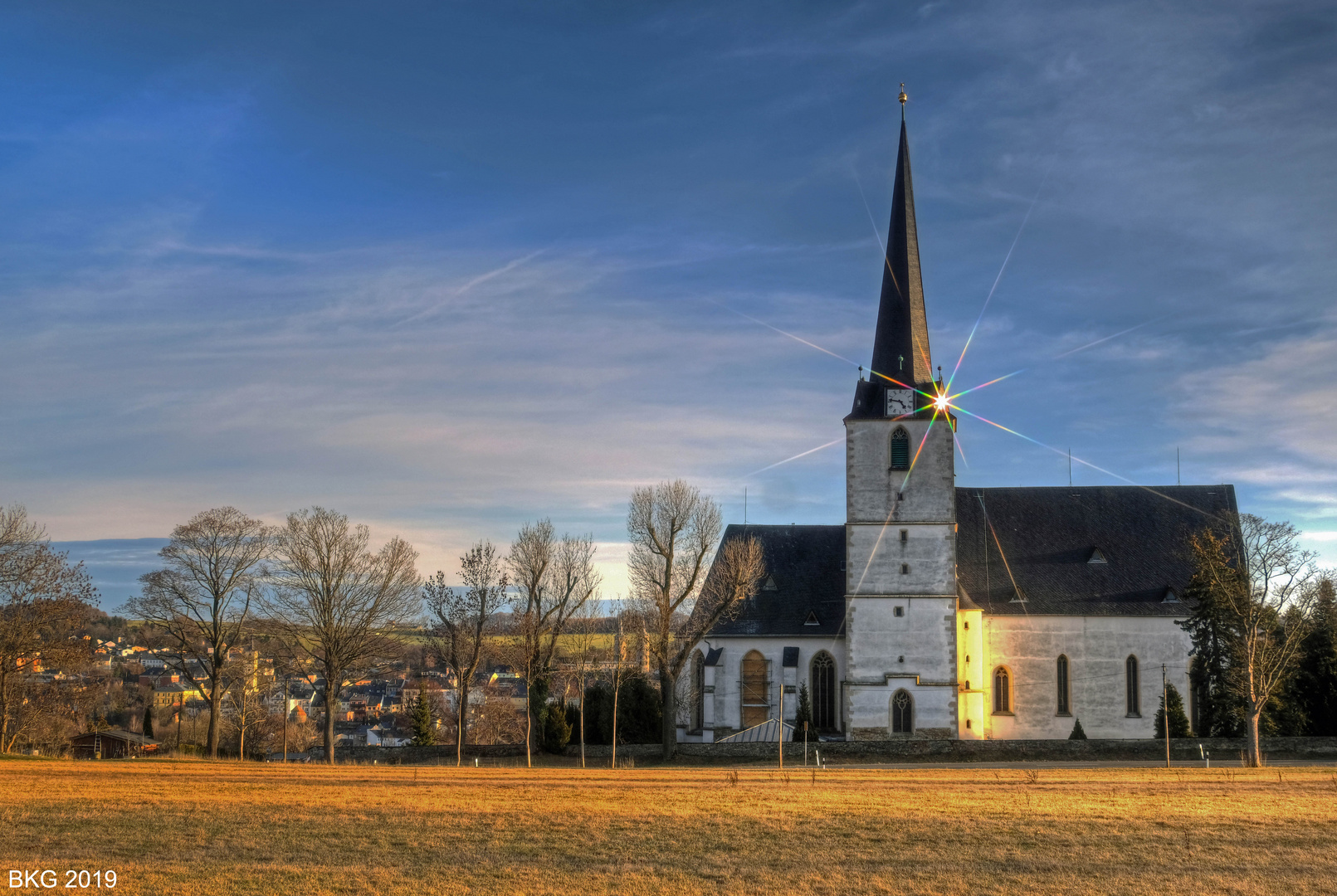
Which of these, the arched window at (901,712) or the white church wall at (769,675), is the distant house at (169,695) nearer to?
the white church wall at (769,675)

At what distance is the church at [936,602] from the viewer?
153 feet

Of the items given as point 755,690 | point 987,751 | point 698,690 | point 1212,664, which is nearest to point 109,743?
point 698,690

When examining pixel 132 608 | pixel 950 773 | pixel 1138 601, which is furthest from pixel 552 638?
pixel 1138 601

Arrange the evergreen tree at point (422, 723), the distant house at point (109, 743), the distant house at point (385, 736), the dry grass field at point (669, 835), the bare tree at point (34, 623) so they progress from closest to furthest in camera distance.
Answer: the dry grass field at point (669, 835) → the bare tree at point (34, 623) → the evergreen tree at point (422, 723) → the distant house at point (109, 743) → the distant house at point (385, 736)

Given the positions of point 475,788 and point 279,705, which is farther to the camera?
point 279,705

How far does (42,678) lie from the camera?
42594 mm

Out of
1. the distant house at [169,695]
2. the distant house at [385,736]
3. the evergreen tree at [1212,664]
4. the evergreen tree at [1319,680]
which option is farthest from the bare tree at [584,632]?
the distant house at [169,695]

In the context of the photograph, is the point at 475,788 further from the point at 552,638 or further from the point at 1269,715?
the point at 1269,715

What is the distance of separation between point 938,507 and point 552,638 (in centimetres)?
1879

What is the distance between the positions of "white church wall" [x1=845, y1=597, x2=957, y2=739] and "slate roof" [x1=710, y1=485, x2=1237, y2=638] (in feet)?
9.78

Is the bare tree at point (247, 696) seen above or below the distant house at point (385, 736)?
above

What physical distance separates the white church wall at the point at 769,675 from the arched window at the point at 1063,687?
9.77m

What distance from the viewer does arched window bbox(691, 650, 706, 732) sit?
5066 centimetres

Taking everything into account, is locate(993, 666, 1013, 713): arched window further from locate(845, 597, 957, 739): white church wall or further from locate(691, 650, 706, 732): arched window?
locate(691, 650, 706, 732): arched window
